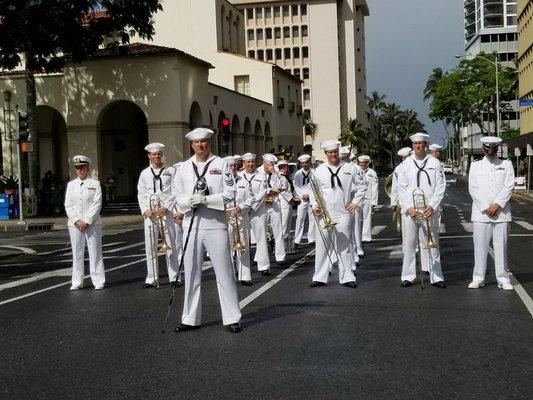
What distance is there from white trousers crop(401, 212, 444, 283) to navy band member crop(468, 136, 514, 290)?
569 millimetres

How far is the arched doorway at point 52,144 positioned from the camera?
135ft

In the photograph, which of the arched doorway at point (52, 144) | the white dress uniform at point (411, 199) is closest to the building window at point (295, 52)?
the arched doorway at point (52, 144)

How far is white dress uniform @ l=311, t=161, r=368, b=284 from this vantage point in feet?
37.3

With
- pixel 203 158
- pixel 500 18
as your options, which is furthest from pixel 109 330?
pixel 500 18

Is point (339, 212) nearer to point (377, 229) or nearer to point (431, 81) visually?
point (377, 229)

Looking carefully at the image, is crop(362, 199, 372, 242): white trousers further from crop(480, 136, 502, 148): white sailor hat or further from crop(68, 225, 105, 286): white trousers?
crop(68, 225, 105, 286): white trousers

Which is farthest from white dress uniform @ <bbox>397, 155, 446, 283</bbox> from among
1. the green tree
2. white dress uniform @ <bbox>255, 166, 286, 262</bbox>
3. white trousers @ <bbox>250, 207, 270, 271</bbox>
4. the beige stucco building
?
the beige stucco building

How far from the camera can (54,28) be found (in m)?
29.8

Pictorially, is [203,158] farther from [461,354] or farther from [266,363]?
[461,354]

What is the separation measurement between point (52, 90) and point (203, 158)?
31.2 meters

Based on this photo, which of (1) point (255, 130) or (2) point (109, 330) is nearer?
(2) point (109, 330)

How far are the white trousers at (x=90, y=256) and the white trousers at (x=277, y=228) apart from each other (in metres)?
3.71

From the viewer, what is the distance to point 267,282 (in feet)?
40.4

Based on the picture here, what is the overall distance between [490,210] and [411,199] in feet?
3.89
